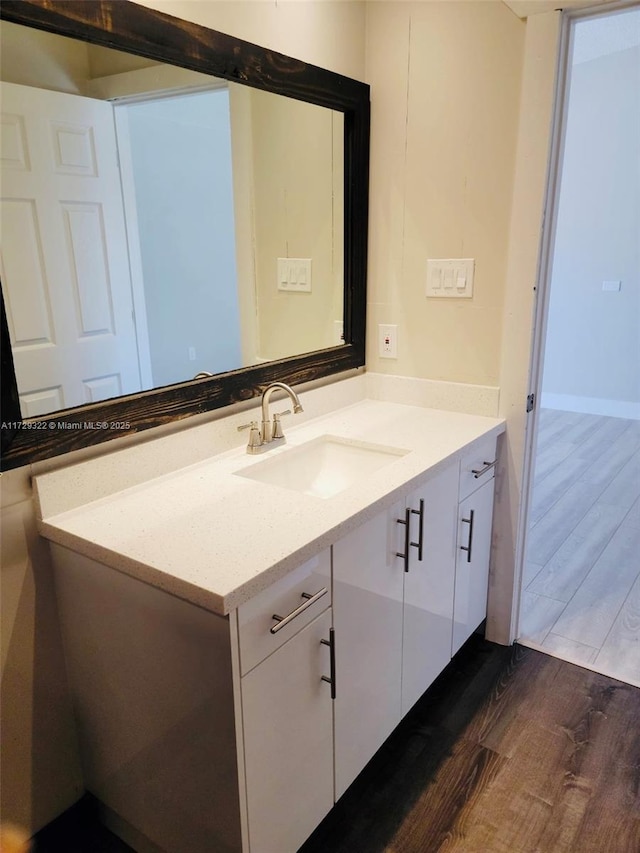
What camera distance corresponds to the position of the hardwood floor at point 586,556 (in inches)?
88.4

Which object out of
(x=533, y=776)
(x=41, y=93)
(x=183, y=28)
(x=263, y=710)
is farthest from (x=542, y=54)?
(x=533, y=776)

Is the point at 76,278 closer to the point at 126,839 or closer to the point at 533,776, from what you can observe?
the point at 126,839

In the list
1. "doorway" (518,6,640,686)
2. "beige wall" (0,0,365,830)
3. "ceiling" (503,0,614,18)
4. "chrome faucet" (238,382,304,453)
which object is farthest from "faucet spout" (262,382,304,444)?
"doorway" (518,6,640,686)

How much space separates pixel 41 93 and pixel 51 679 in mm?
1264

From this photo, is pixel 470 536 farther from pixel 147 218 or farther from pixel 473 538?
pixel 147 218

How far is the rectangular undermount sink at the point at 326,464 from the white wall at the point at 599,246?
354cm

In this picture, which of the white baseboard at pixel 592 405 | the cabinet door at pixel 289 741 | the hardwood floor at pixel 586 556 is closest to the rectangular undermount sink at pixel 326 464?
the cabinet door at pixel 289 741

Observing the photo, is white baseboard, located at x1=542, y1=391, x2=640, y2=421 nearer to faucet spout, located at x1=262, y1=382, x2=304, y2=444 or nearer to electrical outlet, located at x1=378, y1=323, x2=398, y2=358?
electrical outlet, located at x1=378, y1=323, x2=398, y2=358

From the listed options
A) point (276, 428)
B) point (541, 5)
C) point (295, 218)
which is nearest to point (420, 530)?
point (276, 428)

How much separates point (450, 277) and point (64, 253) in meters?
1.21

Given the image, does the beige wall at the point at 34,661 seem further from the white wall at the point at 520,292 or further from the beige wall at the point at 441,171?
the white wall at the point at 520,292

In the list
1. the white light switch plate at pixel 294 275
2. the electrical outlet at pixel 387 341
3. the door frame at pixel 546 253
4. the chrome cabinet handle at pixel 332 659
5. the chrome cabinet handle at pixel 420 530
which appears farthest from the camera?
the electrical outlet at pixel 387 341

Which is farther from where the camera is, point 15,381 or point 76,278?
point 76,278

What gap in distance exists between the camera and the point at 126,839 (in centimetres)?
149
